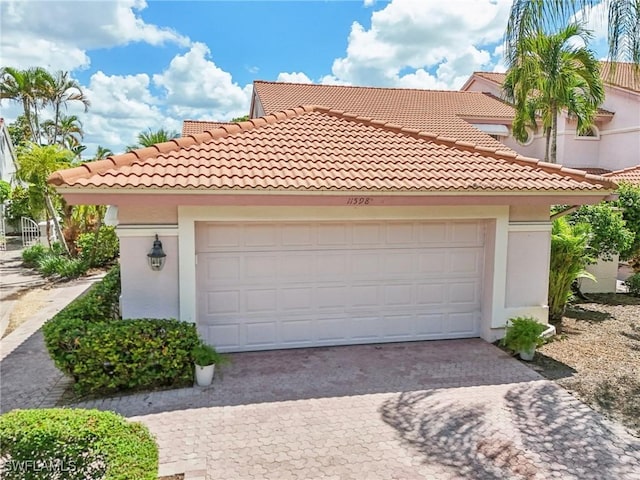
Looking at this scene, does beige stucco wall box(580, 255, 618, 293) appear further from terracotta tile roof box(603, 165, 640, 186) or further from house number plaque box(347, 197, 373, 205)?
house number plaque box(347, 197, 373, 205)

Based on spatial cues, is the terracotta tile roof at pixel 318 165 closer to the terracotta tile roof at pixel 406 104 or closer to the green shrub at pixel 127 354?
the green shrub at pixel 127 354

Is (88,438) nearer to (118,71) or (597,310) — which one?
Answer: (597,310)

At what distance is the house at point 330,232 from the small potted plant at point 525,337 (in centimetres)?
60

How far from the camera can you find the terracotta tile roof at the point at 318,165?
7.23m

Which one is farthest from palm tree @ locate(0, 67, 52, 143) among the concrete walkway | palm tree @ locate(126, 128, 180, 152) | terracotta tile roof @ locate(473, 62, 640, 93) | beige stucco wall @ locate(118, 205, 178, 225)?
beige stucco wall @ locate(118, 205, 178, 225)

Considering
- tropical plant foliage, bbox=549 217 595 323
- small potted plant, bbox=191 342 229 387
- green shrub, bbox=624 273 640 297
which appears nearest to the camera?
small potted plant, bbox=191 342 229 387

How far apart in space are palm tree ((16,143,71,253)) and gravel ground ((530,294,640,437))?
16816 mm

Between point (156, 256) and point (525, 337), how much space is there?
6460mm

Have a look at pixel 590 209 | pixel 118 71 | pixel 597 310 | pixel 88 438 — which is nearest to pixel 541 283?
pixel 597 310

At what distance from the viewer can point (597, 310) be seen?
1199 centimetres

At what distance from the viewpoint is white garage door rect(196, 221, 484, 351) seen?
834 centimetres

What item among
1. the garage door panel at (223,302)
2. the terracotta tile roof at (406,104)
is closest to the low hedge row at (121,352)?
the garage door panel at (223,302)

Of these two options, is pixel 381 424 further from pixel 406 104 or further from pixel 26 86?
pixel 26 86

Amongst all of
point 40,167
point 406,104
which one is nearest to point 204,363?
point 40,167
